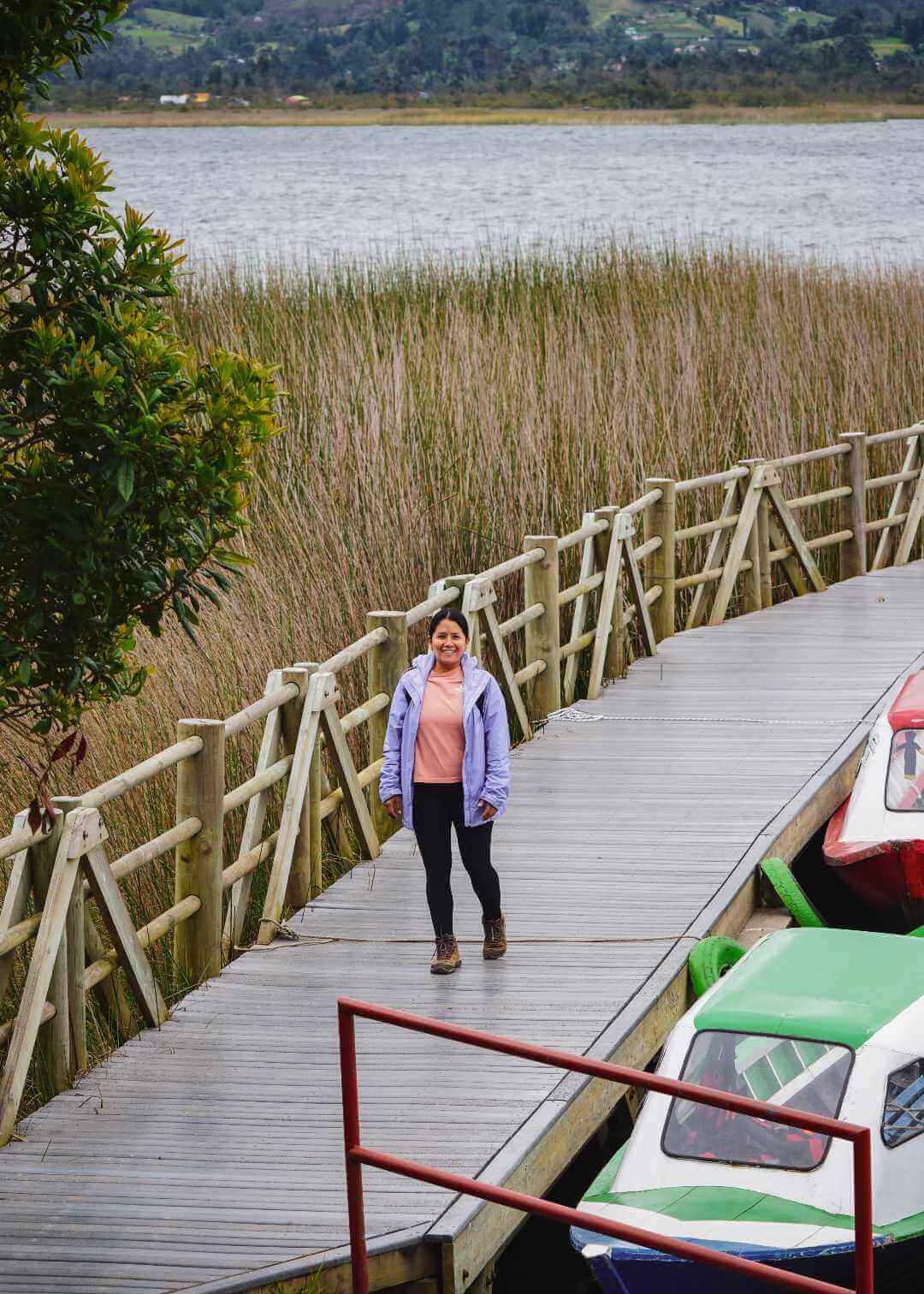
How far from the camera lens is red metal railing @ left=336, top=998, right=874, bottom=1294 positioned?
151 inches

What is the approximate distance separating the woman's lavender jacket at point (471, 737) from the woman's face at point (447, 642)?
2.6 inches

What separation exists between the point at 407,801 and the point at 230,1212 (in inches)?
66.8

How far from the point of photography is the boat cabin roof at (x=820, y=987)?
622cm

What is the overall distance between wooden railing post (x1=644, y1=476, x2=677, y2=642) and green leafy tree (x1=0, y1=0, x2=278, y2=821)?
306 inches

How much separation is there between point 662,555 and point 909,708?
10.6ft

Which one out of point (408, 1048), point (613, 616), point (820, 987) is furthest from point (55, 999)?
point (613, 616)

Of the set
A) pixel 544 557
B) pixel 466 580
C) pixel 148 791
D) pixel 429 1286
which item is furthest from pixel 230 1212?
pixel 544 557

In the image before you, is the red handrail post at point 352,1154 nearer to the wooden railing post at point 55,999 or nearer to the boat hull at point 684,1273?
the boat hull at point 684,1273

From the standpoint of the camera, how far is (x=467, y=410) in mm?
13711

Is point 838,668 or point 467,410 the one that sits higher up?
point 467,410

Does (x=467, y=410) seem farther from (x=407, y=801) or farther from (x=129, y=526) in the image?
(x=129, y=526)

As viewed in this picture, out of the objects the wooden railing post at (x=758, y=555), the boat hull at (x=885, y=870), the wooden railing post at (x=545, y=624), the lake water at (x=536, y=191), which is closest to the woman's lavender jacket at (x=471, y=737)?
the boat hull at (x=885, y=870)

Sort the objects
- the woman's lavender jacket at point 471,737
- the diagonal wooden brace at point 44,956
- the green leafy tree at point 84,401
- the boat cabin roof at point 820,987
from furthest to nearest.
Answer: the woman's lavender jacket at point 471,737
the boat cabin roof at point 820,987
the diagonal wooden brace at point 44,956
the green leafy tree at point 84,401

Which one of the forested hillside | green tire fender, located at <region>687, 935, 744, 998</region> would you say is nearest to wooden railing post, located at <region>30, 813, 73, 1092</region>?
green tire fender, located at <region>687, 935, 744, 998</region>
